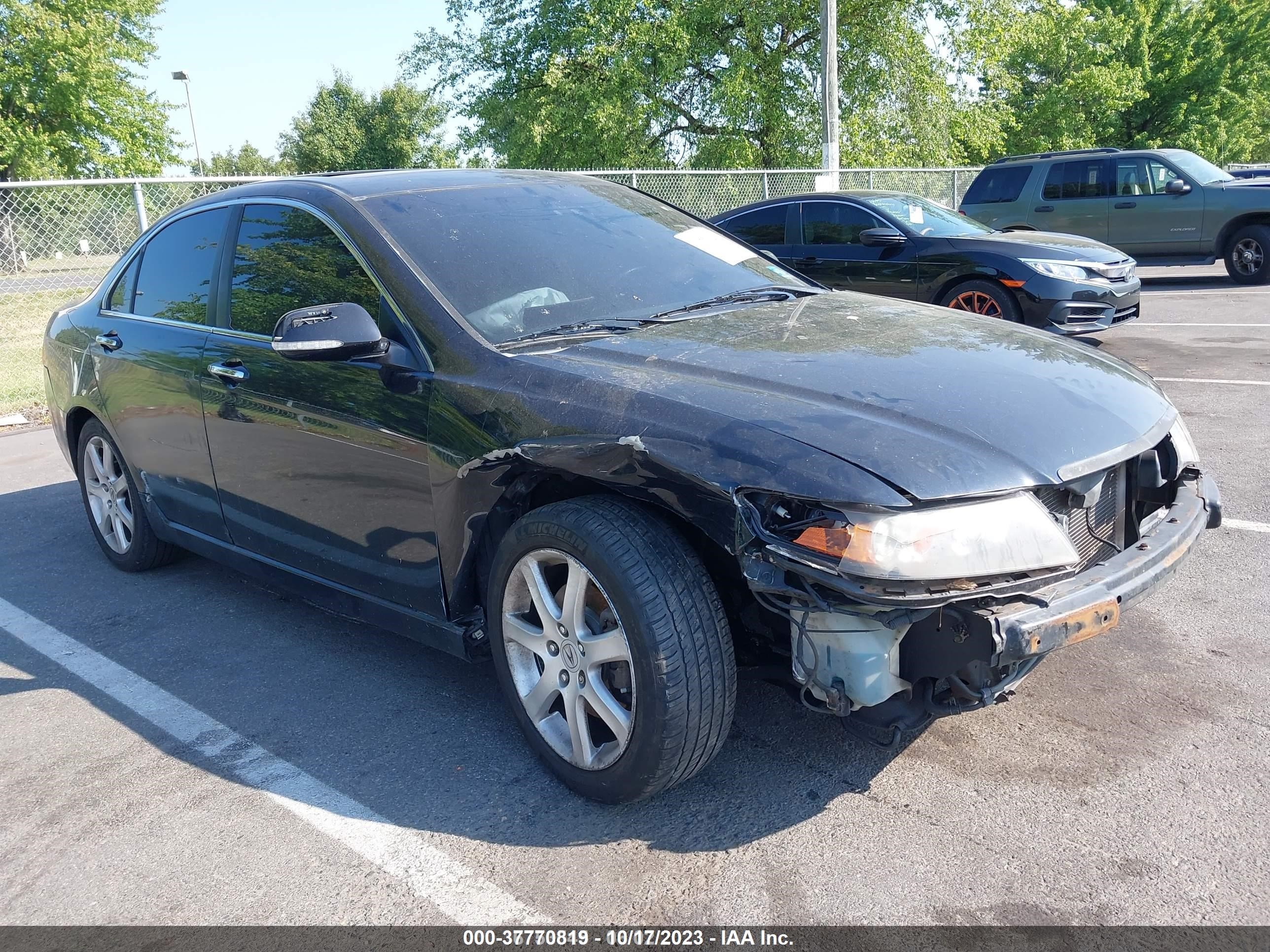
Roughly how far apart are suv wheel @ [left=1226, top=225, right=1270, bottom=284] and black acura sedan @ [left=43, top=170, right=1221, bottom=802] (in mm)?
11940

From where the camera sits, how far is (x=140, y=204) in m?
10.2

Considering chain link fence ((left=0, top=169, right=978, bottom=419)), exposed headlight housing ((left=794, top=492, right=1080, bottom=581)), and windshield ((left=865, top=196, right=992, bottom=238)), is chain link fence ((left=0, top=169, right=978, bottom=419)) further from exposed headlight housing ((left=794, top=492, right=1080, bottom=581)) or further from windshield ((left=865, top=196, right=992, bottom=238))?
exposed headlight housing ((left=794, top=492, right=1080, bottom=581))

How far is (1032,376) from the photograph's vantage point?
116 inches

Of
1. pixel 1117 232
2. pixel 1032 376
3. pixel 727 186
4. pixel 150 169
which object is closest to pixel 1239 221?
pixel 1117 232

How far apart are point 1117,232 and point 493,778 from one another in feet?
46.7

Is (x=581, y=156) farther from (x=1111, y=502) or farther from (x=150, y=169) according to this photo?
(x=1111, y=502)

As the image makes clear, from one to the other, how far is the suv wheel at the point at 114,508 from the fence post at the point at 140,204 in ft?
19.1

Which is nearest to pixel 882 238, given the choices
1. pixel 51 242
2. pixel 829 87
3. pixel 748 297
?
pixel 748 297

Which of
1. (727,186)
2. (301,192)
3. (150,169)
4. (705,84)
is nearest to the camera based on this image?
(301,192)

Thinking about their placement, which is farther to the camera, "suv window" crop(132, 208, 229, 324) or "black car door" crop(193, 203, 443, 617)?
"suv window" crop(132, 208, 229, 324)

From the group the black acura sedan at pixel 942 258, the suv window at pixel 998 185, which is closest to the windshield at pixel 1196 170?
the suv window at pixel 998 185

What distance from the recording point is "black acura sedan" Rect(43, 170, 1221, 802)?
2.41m

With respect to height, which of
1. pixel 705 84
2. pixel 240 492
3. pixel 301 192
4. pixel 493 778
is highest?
pixel 705 84

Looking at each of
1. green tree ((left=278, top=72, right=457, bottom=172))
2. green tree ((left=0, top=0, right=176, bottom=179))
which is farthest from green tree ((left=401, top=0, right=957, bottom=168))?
green tree ((left=278, top=72, right=457, bottom=172))
